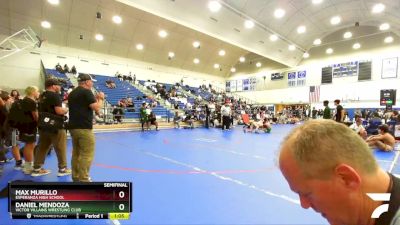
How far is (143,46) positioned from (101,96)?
21.4 m

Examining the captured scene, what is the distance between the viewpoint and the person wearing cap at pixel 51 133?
4.41 metres

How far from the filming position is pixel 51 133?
450cm

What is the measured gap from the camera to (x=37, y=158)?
15.2 feet

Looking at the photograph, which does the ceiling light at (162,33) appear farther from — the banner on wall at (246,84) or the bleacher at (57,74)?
the banner on wall at (246,84)

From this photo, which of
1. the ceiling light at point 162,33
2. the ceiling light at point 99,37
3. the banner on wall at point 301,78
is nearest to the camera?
the ceiling light at point 99,37

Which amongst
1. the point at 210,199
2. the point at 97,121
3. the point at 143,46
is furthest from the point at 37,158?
the point at 143,46

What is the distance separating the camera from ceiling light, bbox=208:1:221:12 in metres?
13.9

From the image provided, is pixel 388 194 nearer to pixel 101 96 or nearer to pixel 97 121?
pixel 101 96

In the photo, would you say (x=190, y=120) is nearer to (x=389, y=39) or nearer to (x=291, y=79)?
(x=291, y=79)

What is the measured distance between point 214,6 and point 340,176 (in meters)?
15.0

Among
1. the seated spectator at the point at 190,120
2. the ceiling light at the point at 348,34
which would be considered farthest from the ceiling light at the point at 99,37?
the ceiling light at the point at 348,34

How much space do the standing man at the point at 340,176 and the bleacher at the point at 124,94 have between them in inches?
626
